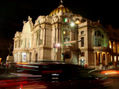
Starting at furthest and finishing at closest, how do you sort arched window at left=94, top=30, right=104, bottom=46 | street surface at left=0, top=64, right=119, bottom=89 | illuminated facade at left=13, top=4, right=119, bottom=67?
arched window at left=94, top=30, right=104, bottom=46
illuminated facade at left=13, top=4, right=119, bottom=67
street surface at left=0, top=64, right=119, bottom=89

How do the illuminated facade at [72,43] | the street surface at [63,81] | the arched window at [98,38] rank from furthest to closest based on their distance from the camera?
the arched window at [98,38]
the illuminated facade at [72,43]
the street surface at [63,81]

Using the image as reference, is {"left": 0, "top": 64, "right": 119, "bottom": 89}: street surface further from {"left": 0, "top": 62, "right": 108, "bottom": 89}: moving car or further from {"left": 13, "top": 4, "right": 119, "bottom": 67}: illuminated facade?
{"left": 13, "top": 4, "right": 119, "bottom": 67}: illuminated facade

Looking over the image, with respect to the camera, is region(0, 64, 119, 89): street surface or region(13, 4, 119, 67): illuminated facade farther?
region(13, 4, 119, 67): illuminated facade

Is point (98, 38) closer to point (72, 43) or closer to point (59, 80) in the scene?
point (72, 43)

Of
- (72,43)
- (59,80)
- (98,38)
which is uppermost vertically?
(98,38)

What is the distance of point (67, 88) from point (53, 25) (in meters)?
40.2

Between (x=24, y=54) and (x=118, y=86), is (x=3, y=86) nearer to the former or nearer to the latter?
(x=118, y=86)

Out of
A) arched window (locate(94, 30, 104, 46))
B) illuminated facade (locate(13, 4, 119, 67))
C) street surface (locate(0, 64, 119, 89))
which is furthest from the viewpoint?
arched window (locate(94, 30, 104, 46))

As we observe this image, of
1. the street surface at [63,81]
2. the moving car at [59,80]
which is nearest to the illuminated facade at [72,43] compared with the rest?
the moving car at [59,80]

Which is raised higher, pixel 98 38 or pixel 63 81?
pixel 98 38

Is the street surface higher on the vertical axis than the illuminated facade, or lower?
lower

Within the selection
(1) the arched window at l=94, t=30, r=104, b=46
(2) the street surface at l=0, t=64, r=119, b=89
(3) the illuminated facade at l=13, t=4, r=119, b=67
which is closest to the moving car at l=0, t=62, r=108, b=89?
(2) the street surface at l=0, t=64, r=119, b=89

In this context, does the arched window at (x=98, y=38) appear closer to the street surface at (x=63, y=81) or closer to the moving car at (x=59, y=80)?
the street surface at (x=63, y=81)

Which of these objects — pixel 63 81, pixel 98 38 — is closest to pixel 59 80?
pixel 63 81
